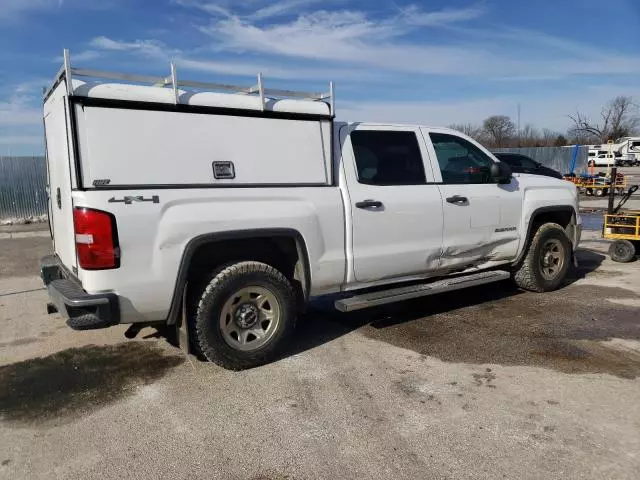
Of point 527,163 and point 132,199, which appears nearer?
point 132,199

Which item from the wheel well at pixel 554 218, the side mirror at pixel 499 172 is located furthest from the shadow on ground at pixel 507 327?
the side mirror at pixel 499 172

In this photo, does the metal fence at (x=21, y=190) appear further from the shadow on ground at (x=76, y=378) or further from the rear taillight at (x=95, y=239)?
the rear taillight at (x=95, y=239)

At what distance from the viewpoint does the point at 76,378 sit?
14.4 feet

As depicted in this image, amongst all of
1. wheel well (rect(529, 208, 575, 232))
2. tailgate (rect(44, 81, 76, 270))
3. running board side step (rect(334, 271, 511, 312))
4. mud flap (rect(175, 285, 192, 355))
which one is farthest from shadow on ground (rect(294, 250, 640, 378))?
tailgate (rect(44, 81, 76, 270))

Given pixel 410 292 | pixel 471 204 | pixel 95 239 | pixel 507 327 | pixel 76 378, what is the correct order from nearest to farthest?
1. pixel 95 239
2. pixel 76 378
3. pixel 410 292
4. pixel 507 327
5. pixel 471 204

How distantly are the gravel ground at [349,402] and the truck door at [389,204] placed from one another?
739mm

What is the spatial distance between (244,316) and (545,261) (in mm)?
4122

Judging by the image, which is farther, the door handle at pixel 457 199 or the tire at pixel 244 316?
the door handle at pixel 457 199

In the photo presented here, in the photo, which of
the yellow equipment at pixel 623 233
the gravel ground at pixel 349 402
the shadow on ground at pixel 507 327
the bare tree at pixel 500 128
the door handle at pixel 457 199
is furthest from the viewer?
the bare tree at pixel 500 128

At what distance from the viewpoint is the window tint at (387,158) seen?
5.04 metres

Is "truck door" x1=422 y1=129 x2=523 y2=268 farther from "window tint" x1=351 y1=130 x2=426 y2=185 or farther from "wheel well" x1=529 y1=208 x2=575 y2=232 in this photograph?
"wheel well" x1=529 y1=208 x2=575 y2=232

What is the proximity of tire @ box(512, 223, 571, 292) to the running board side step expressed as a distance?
0.50 m

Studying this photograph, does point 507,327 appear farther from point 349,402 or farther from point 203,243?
point 203,243

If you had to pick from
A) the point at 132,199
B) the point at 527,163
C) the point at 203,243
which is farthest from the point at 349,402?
the point at 527,163
